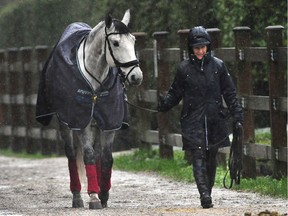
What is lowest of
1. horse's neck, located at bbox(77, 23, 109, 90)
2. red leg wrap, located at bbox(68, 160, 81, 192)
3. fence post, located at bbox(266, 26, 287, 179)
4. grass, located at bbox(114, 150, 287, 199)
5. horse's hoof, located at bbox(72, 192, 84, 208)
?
grass, located at bbox(114, 150, 287, 199)

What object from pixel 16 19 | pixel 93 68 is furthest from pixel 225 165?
pixel 16 19

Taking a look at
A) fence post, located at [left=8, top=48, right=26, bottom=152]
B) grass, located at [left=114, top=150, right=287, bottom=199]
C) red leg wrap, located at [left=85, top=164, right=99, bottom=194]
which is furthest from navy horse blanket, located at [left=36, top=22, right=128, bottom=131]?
fence post, located at [left=8, top=48, right=26, bottom=152]

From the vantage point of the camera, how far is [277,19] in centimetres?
1942

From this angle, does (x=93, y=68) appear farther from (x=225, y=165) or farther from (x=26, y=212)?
(x=225, y=165)

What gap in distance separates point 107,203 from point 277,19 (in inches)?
255

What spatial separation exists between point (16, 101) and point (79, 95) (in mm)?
12326

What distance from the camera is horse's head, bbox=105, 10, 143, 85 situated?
41.7ft

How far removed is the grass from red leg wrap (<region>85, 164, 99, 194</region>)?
2.06m

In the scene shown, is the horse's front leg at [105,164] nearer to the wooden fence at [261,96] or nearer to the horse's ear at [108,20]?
the horse's ear at [108,20]

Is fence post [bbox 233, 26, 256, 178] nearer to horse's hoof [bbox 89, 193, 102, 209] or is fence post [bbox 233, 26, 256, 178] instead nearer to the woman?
the woman

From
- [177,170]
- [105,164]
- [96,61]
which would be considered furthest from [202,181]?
[177,170]

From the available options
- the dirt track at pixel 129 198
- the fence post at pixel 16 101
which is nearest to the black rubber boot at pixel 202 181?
the dirt track at pixel 129 198

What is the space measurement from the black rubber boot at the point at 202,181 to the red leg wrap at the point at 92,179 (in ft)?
3.21

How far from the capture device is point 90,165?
1302 cm
